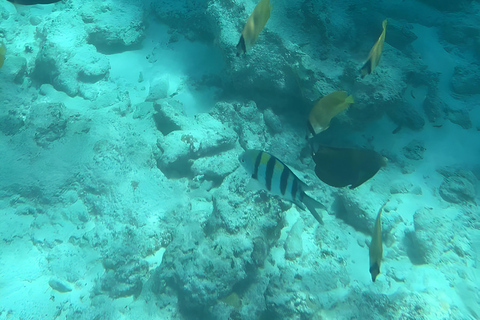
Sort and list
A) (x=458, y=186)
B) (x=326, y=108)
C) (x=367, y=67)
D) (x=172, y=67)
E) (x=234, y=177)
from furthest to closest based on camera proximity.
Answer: (x=172, y=67)
(x=458, y=186)
(x=234, y=177)
(x=367, y=67)
(x=326, y=108)

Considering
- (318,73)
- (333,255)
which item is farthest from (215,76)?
(333,255)

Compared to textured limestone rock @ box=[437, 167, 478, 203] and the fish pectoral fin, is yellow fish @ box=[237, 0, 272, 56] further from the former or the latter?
textured limestone rock @ box=[437, 167, 478, 203]

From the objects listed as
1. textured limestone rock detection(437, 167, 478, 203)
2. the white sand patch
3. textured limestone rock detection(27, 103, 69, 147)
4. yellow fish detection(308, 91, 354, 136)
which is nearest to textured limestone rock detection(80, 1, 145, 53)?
the white sand patch

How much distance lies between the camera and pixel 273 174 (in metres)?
1.93

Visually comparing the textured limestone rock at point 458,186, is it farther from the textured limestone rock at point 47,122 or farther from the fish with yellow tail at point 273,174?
the textured limestone rock at point 47,122

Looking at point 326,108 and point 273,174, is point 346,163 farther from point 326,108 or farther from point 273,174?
point 273,174

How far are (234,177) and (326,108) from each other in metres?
2.14

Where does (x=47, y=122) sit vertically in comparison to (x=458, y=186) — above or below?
below

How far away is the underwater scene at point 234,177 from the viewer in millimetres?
3566

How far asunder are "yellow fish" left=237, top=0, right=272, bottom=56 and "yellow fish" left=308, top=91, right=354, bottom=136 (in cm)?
78

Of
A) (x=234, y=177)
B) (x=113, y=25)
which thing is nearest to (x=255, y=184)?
(x=234, y=177)

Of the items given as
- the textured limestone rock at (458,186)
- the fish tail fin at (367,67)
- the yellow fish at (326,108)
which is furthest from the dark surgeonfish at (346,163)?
the textured limestone rock at (458,186)

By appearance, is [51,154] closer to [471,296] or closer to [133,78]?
[133,78]

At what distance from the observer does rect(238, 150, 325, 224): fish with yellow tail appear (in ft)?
6.32
